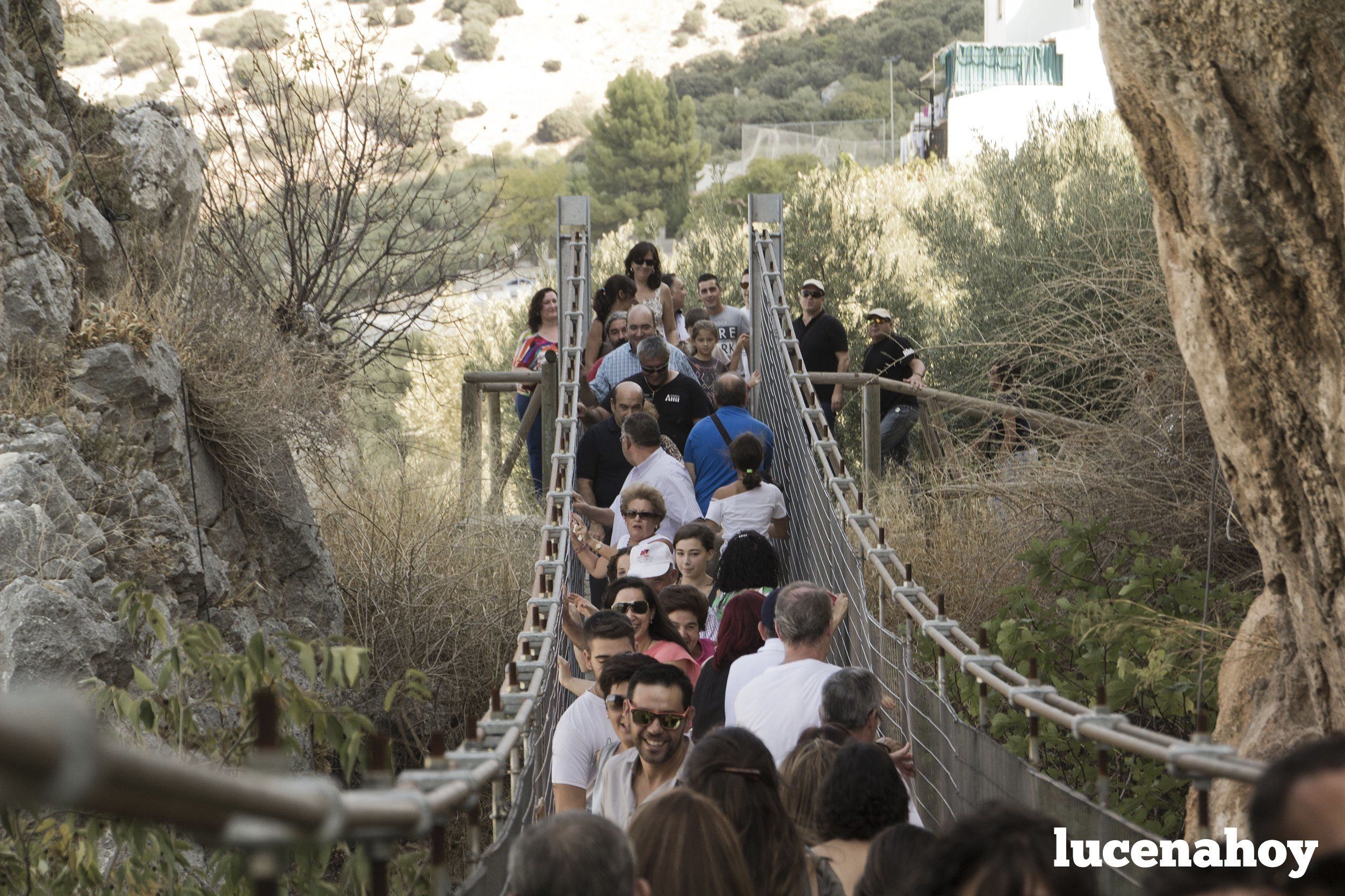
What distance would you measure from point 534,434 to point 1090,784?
4.23 m

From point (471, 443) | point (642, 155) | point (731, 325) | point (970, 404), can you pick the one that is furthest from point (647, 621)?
point (642, 155)

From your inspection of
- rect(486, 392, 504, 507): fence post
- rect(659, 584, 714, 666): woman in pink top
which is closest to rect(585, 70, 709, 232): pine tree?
rect(486, 392, 504, 507): fence post

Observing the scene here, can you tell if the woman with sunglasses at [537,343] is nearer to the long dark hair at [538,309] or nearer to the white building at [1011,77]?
the long dark hair at [538,309]

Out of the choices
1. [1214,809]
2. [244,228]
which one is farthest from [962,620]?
[244,228]

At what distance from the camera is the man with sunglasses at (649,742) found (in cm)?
270

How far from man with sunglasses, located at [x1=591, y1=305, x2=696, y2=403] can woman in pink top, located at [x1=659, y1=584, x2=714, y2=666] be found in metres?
2.18

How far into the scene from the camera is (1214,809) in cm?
317

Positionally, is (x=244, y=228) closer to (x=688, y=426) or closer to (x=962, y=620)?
(x=688, y=426)

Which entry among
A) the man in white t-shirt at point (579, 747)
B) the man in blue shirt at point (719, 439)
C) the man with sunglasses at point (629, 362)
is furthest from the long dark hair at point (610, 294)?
the man in white t-shirt at point (579, 747)

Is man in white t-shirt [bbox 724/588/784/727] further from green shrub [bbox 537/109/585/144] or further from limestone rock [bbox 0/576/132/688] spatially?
green shrub [bbox 537/109/585/144]

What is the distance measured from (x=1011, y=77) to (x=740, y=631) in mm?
28179

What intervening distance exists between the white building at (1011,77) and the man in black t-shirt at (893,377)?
35.4 ft

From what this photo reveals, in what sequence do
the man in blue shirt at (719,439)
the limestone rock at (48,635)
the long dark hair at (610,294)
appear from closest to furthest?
the limestone rock at (48,635)
the man in blue shirt at (719,439)
the long dark hair at (610,294)

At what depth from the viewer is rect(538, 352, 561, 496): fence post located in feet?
23.7
